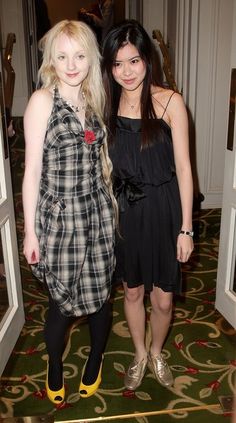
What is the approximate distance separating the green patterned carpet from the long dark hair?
45.2 inches

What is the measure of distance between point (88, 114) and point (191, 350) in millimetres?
1394

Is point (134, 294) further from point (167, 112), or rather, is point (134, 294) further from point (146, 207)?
point (167, 112)

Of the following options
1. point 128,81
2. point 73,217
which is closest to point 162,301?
point 73,217

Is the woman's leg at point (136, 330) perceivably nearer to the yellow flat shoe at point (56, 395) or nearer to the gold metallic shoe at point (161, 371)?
the gold metallic shoe at point (161, 371)

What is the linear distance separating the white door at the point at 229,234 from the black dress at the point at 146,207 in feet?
2.21

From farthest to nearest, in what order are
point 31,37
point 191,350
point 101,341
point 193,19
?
1. point 31,37
2. point 193,19
3. point 191,350
4. point 101,341

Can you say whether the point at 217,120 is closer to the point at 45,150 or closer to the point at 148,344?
the point at 148,344

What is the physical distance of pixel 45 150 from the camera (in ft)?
5.18

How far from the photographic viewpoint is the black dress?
1.72 m

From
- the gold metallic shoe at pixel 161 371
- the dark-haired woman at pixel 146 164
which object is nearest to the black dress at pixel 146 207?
the dark-haired woman at pixel 146 164

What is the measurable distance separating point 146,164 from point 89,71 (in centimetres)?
40

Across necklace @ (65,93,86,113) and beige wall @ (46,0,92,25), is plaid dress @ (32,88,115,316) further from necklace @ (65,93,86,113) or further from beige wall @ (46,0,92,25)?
beige wall @ (46,0,92,25)

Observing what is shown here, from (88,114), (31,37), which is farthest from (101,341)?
(31,37)

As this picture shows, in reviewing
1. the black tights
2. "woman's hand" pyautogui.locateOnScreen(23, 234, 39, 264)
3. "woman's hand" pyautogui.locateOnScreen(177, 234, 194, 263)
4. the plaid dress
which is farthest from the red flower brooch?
the black tights
